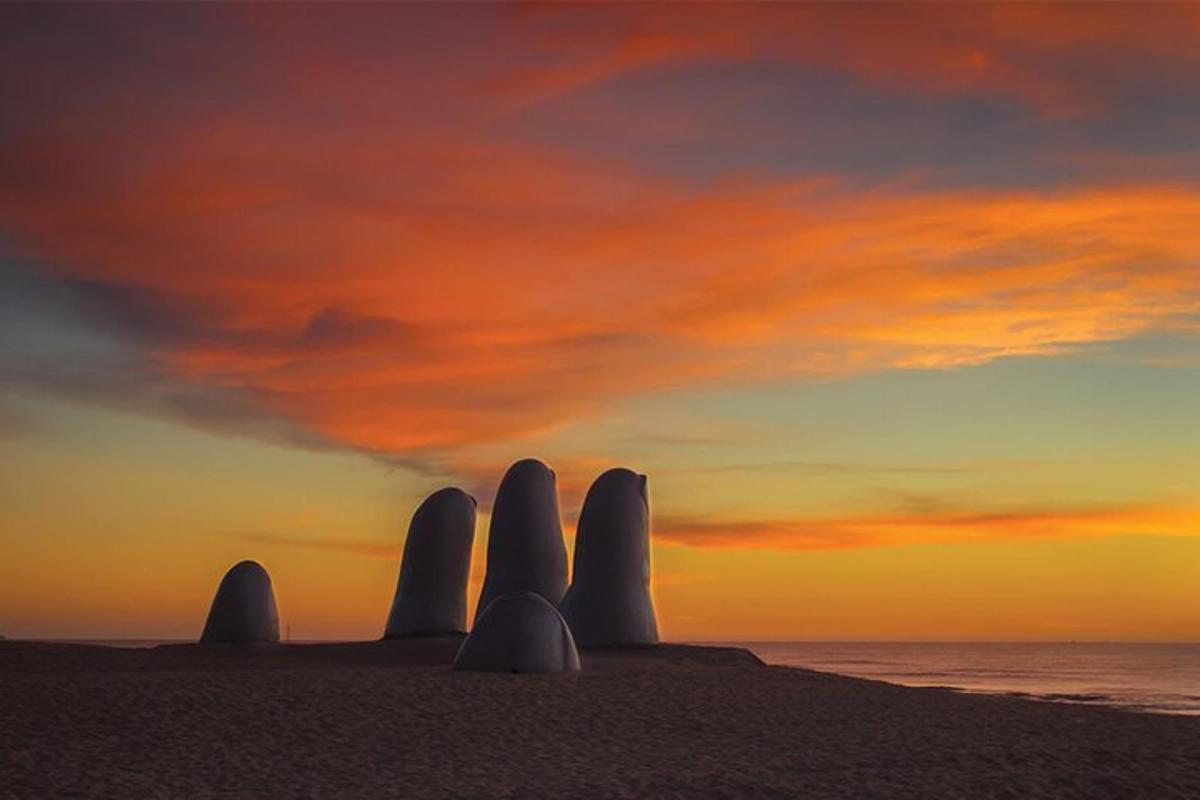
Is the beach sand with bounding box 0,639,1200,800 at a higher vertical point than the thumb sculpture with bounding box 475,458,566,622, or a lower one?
lower

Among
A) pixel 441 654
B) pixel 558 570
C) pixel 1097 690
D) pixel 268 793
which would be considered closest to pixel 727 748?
pixel 268 793

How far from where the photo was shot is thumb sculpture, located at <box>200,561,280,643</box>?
106 feet

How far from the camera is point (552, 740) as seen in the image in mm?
13984

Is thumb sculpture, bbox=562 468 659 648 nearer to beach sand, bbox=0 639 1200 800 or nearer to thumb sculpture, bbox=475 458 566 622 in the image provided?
thumb sculpture, bbox=475 458 566 622

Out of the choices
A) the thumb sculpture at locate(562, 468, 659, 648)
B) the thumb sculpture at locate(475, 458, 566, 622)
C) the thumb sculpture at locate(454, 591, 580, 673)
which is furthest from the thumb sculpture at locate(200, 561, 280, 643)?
the thumb sculpture at locate(454, 591, 580, 673)

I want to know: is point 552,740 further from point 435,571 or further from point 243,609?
point 243,609

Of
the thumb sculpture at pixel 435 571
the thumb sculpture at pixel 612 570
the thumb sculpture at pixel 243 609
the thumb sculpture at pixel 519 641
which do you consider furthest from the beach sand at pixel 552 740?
the thumb sculpture at pixel 243 609

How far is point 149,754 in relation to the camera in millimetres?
12516

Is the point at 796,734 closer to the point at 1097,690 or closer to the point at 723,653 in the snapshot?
the point at 723,653

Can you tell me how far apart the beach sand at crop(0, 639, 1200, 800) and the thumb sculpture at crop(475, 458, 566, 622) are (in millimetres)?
9593

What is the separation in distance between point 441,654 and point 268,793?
17.2 metres

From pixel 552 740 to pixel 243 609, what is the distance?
67.0 ft

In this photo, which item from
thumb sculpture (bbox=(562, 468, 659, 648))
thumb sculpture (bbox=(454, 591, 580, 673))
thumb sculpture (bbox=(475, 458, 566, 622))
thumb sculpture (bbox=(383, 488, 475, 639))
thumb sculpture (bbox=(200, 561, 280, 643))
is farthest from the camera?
thumb sculpture (bbox=(200, 561, 280, 643))

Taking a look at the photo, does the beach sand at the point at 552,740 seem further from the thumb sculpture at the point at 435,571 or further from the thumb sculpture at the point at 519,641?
the thumb sculpture at the point at 435,571
